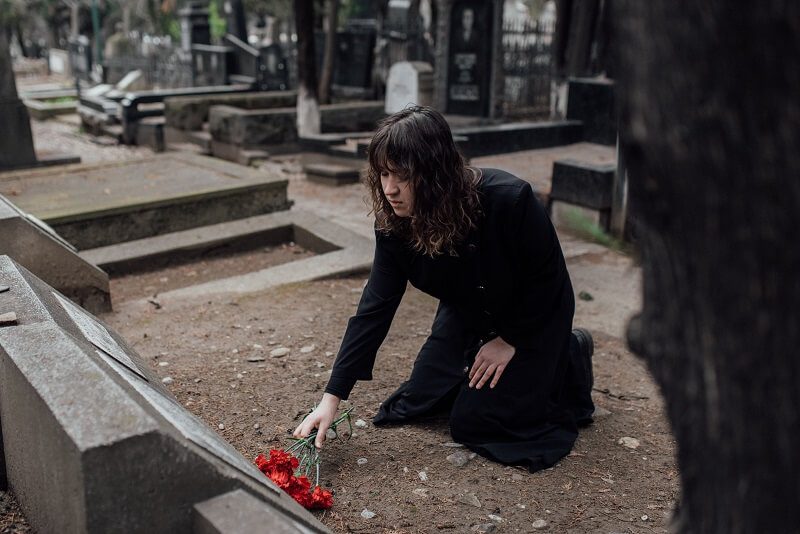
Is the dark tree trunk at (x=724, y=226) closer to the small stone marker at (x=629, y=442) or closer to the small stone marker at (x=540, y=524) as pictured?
the small stone marker at (x=540, y=524)

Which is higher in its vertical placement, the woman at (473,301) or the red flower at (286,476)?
the woman at (473,301)

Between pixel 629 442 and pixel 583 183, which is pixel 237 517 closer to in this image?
pixel 629 442

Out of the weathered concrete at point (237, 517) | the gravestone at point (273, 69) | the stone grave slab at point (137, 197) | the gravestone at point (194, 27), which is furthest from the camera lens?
the gravestone at point (194, 27)

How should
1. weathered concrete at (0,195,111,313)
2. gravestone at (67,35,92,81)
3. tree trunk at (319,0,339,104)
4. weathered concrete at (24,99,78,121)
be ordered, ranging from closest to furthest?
weathered concrete at (0,195,111,313) → tree trunk at (319,0,339,104) → weathered concrete at (24,99,78,121) → gravestone at (67,35,92,81)

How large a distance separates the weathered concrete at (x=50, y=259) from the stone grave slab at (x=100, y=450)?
1818 mm

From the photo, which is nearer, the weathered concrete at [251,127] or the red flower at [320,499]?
the red flower at [320,499]

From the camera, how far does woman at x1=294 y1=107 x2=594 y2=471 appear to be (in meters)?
2.63

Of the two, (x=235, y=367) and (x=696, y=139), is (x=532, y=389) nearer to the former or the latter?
(x=235, y=367)

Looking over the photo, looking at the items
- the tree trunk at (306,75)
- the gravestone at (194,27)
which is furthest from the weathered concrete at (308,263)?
the gravestone at (194,27)

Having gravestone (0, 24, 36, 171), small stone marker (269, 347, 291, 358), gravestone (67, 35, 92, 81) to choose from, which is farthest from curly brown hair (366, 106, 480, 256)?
gravestone (67, 35, 92, 81)

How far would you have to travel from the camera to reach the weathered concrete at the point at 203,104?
12.7 metres

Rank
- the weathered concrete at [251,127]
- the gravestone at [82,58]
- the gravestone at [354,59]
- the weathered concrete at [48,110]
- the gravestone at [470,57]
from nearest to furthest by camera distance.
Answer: the weathered concrete at [251,127], the gravestone at [470,57], the gravestone at [354,59], the weathered concrete at [48,110], the gravestone at [82,58]

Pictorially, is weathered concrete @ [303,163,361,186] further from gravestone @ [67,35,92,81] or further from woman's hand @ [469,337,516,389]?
gravestone @ [67,35,92,81]

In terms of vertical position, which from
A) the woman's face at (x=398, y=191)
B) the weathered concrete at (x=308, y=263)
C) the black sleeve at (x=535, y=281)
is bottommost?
the weathered concrete at (x=308, y=263)
